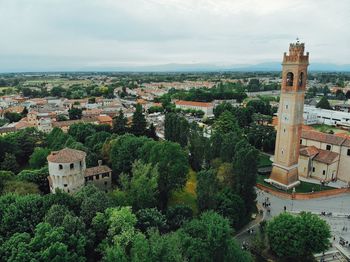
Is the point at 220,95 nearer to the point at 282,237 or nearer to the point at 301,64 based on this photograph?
the point at 301,64

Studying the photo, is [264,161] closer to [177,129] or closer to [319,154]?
[319,154]

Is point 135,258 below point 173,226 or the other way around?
the other way around

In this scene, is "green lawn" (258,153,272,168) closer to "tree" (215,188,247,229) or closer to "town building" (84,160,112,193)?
"tree" (215,188,247,229)

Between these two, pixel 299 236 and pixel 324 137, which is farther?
pixel 324 137

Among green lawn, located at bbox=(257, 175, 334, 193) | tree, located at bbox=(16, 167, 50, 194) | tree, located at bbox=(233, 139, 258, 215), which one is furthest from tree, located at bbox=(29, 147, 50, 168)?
green lawn, located at bbox=(257, 175, 334, 193)

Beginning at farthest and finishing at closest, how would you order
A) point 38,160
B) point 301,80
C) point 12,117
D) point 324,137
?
point 12,117 → point 324,137 → point 38,160 → point 301,80

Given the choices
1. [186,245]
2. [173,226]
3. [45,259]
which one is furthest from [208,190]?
[45,259]

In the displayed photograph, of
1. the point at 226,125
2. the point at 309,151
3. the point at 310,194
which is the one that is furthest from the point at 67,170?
the point at 226,125
